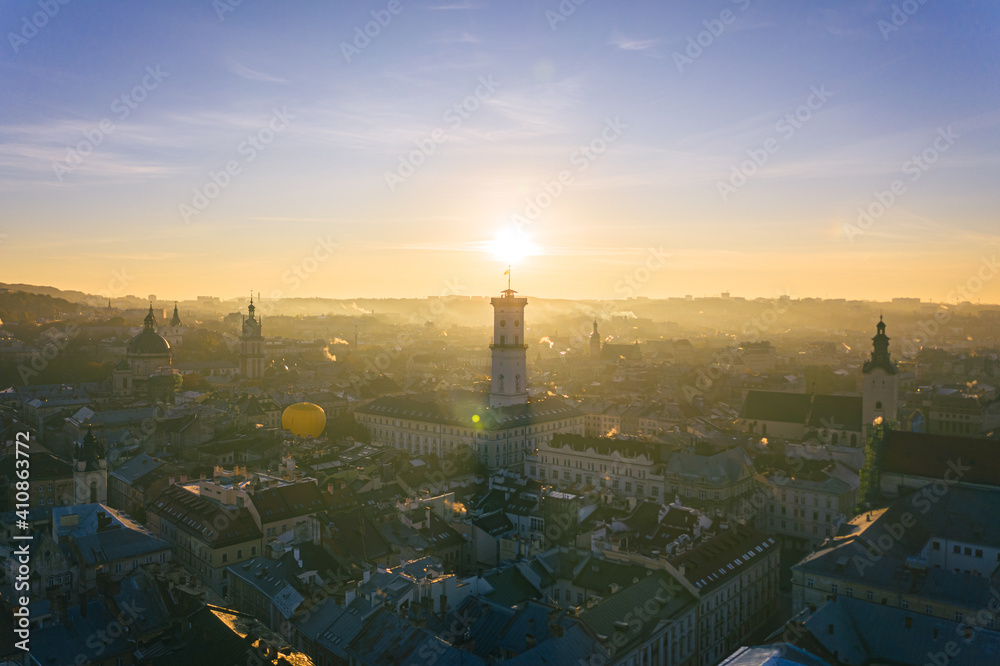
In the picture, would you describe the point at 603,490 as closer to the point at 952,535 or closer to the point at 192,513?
the point at 952,535

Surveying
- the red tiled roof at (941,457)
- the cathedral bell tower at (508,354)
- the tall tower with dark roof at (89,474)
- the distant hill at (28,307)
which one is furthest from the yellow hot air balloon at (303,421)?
the distant hill at (28,307)

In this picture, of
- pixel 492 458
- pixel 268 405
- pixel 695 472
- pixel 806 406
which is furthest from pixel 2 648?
pixel 806 406

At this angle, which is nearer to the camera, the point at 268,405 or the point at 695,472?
the point at 695,472

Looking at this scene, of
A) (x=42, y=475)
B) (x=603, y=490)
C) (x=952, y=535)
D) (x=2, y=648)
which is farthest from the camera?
(x=42, y=475)

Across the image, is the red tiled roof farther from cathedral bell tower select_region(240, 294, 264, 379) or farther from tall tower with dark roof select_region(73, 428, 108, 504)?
cathedral bell tower select_region(240, 294, 264, 379)

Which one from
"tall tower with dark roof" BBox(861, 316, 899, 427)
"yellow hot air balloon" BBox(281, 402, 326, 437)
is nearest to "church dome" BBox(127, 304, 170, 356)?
"yellow hot air balloon" BBox(281, 402, 326, 437)

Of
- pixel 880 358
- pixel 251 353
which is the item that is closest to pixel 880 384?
pixel 880 358

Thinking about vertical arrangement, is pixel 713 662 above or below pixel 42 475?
below
